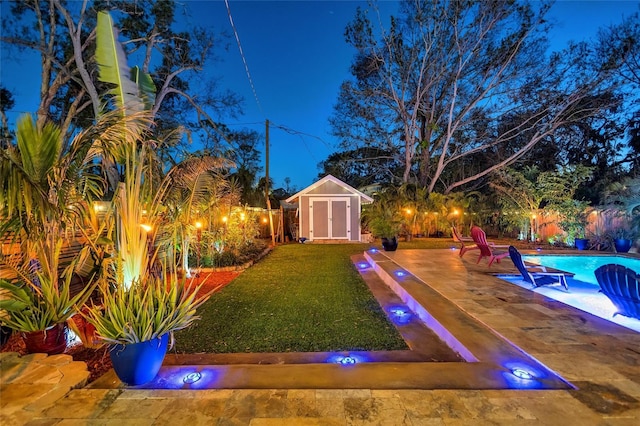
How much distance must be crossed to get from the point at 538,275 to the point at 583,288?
1.14m

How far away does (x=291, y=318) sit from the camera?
4.96 metres

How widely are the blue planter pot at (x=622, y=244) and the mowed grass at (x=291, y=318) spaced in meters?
10.6

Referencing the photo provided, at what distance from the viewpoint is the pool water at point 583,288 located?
5430 millimetres

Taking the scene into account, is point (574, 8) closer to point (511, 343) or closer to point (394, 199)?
point (394, 199)

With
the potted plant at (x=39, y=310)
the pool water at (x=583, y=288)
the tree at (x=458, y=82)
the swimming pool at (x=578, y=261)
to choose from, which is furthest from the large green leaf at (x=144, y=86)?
the tree at (x=458, y=82)

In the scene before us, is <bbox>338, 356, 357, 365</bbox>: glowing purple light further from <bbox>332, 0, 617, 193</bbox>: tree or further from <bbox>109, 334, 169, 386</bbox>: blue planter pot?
<bbox>332, 0, 617, 193</bbox>: tree

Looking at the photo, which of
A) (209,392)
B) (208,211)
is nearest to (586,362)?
(209,392)

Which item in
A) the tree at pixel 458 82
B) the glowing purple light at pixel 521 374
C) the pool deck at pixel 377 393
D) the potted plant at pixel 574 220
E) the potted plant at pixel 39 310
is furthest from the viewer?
the tree at pixel 458 82

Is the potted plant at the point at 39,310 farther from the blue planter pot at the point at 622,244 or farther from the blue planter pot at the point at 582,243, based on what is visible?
the blue planter pot at the point at 582,243

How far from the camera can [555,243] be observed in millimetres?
14070

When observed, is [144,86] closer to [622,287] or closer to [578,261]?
[622,287]

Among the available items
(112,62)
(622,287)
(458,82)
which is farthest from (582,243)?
(112,62)

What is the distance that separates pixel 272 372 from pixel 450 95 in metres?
20.8

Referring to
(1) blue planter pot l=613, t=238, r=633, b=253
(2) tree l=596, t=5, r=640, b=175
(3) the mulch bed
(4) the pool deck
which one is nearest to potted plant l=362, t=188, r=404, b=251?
(1) blue planter pot l=613, t=238, r=633, b=253
